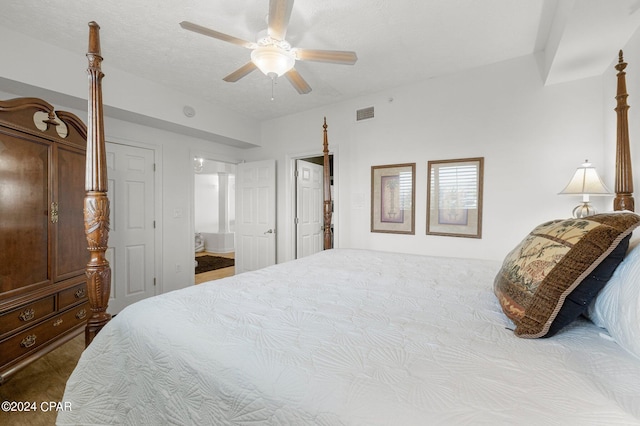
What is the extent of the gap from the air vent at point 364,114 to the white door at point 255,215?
4.71 feet

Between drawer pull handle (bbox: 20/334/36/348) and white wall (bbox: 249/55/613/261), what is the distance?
2.94 metres

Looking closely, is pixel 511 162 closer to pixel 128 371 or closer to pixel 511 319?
pixel 511 319

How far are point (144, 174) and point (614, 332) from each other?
4149mm

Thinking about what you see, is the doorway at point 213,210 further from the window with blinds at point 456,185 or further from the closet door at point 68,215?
the window with blinds at point 456,185

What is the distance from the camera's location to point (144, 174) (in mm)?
3465

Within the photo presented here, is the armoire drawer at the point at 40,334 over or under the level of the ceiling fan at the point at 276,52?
under

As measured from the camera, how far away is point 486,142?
9.24 feet

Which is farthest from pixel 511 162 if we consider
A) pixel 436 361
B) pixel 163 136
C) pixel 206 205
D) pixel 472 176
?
pixel 206 205

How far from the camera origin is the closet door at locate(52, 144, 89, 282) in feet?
6.90

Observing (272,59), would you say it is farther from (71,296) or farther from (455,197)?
(71,296)

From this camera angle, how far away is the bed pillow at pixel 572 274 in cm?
82

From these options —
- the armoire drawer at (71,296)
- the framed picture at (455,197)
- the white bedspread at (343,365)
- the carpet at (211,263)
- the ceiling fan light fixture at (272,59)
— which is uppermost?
the ceiling fan light fixture at (272,59)

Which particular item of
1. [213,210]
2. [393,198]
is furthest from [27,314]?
[213,210]

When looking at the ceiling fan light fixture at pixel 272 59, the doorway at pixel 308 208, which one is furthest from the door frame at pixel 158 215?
the ceiling fan light fixture at pixel 272 59
